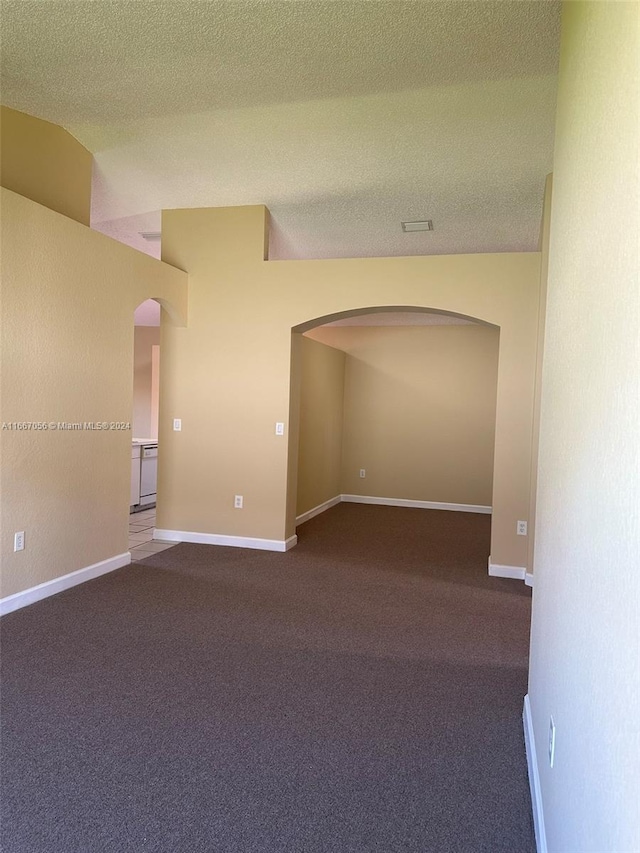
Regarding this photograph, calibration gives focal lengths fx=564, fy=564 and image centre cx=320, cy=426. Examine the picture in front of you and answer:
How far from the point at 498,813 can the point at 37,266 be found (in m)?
3.88

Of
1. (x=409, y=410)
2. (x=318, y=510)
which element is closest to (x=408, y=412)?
(x=409, y=410)

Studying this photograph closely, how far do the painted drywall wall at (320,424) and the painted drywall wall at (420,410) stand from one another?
12.0 inches

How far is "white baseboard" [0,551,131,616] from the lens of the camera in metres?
3.61

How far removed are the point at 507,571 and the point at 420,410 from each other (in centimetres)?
367

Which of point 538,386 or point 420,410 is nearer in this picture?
point 538,386

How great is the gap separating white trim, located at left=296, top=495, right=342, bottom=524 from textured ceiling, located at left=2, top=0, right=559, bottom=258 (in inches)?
130

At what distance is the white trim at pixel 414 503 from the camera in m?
7.97

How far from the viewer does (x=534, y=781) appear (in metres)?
1.97

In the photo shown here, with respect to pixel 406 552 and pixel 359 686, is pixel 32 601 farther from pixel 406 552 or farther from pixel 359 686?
pixel 406 552

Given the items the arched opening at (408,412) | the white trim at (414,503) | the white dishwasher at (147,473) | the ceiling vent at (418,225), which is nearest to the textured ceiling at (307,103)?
the ceiling vent at (418,225)

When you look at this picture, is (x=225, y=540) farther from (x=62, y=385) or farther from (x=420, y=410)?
(x=420, y=410)

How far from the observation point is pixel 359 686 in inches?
110

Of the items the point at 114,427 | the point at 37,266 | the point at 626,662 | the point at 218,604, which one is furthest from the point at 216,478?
the point at 626,662

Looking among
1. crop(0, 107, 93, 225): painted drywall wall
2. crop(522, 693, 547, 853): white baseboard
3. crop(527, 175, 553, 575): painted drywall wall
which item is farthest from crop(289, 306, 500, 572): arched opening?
crop(522, 693, 547, 853): white baseboard
